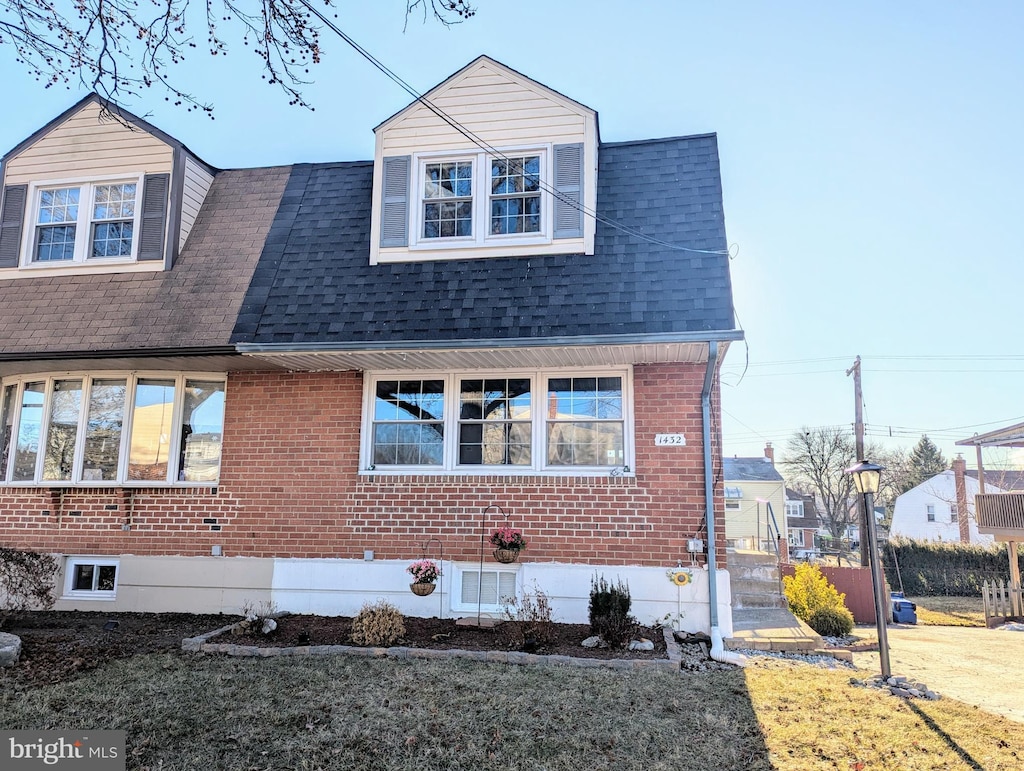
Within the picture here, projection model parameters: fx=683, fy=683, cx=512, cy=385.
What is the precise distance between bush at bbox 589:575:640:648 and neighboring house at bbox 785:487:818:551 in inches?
1980

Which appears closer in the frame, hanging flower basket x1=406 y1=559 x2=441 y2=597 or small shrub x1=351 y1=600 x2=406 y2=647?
small shrub x1=351 y1=600 x2=406 y2=647

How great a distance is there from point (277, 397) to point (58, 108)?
219 inches

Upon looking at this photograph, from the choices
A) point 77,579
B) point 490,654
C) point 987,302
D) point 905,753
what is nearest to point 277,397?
point 77,579

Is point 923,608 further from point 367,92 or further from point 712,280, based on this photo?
point 367,92

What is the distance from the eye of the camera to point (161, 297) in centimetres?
910

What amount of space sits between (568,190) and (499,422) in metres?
3.07

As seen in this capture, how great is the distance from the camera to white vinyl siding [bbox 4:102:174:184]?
982 centimetres

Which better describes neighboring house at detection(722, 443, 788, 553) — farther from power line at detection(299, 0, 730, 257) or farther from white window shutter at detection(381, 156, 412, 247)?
white window shutter at detection(381, 156, 412, 247)

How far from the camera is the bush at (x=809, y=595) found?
1138 centimetres

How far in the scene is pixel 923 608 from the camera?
21.6 metres

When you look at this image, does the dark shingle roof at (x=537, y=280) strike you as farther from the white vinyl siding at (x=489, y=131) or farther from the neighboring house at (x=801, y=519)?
the neighboring house at (x=801, y=519)

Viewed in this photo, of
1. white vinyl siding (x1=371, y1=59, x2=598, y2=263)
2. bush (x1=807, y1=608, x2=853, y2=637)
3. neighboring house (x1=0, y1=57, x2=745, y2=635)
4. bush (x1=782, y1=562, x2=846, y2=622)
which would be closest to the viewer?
neighboring house (x1=0, y1=57, x2=745, y2=635)

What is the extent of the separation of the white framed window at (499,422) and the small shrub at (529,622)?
4.97 ft
